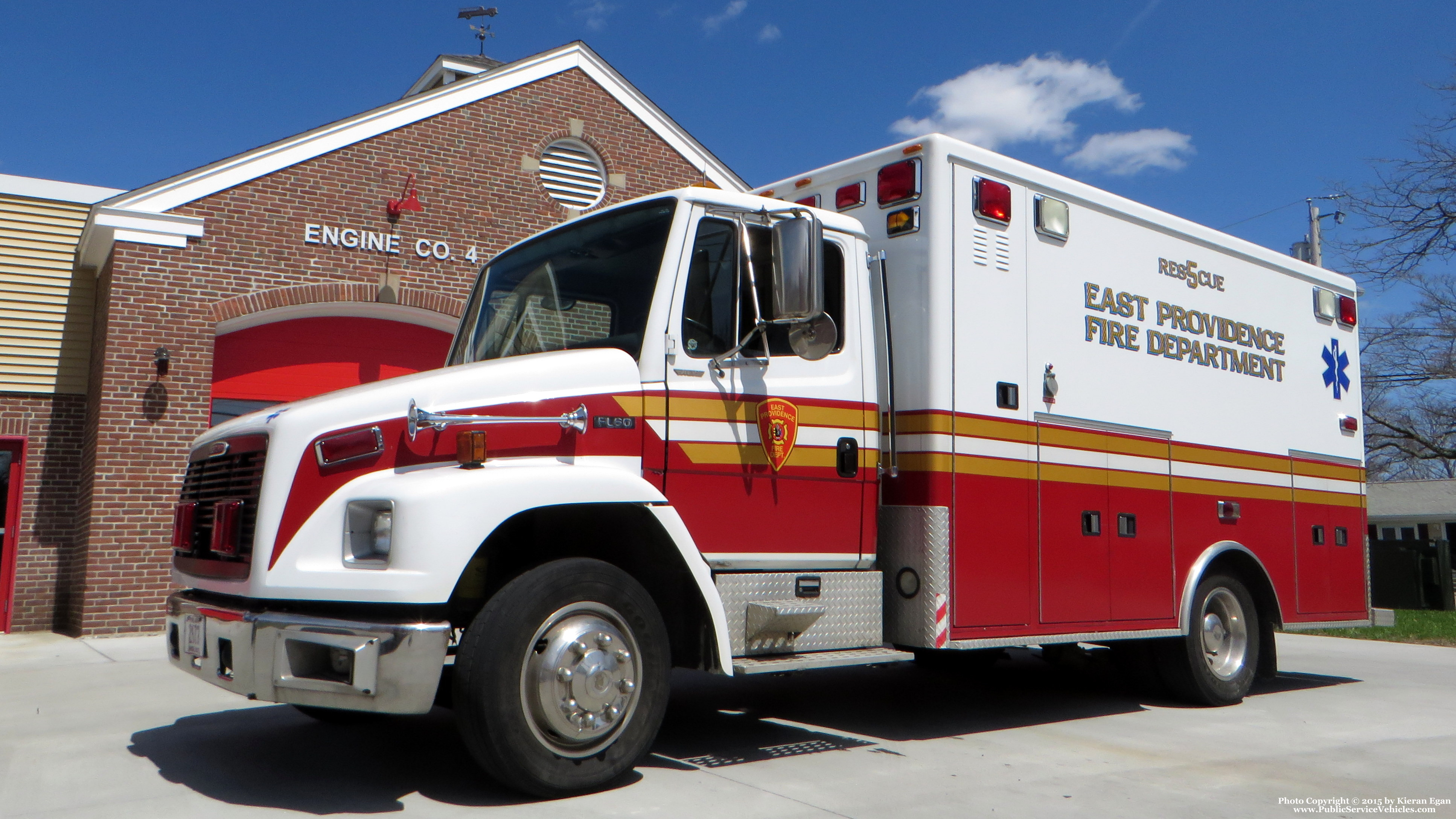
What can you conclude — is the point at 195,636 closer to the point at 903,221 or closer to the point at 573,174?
the point at 903,221

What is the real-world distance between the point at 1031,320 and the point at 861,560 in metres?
1.77

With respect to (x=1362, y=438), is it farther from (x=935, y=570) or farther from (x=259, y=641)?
(x=259, y=641)

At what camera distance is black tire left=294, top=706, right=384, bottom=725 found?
5.92 m

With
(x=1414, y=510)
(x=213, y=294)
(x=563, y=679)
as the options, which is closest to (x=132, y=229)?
(x=213, y=294)

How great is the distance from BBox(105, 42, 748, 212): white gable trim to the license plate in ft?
21.4

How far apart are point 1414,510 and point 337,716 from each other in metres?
42.7

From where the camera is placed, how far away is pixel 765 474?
5.40 metres

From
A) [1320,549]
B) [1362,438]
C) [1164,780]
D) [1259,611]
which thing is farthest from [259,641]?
[1362,438]

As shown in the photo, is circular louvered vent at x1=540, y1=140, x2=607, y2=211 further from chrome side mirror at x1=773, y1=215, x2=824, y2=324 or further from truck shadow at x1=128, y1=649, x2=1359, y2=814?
chrome side mirror at x1=773, y1=215, x2=824, y2=324

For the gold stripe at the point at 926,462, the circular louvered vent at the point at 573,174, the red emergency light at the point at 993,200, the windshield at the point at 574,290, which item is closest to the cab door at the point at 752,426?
the windshield at the point at 574,290

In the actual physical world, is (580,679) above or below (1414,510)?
below

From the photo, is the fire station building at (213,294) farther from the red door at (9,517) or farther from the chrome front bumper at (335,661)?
the chrome front bumper at (335,661)

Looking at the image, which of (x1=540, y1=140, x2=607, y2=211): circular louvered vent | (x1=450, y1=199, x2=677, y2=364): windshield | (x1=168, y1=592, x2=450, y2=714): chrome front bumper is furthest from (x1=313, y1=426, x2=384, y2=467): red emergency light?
(x1=540, y1=140, x2=607, y2=211): circular louvered vent

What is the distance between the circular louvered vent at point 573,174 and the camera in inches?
556
